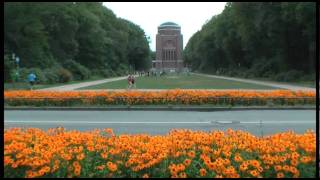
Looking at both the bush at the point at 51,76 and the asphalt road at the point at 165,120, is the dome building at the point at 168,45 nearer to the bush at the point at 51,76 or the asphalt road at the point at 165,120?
the bush at the point at 51,76

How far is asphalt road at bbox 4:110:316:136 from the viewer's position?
14.2m

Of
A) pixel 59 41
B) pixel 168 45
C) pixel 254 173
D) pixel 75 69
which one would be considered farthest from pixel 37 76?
pixel 168 45

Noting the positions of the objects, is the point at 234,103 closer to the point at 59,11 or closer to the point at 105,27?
the point at 59,11

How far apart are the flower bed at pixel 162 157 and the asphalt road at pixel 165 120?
6.94 meters

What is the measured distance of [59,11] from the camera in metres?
63.3

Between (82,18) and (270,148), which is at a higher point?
(82,18)

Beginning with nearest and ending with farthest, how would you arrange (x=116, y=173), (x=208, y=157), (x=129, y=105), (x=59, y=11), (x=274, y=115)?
(x=116, y=173), (x=208, y=157), (x=274, y=115), (x=129, y=105), (x=59, y=11)

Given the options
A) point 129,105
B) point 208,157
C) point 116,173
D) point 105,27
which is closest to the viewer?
point 116,173

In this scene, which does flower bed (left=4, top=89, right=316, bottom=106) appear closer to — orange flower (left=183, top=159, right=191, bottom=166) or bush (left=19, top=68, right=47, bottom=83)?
orange flower (left=183, top=159, right=191, bottom=166)

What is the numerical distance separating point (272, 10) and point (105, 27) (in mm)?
54109

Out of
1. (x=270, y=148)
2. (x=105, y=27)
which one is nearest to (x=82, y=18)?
(x=105, y=27)

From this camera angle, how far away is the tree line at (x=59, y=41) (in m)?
52.3

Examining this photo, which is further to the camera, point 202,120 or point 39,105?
point 39,105

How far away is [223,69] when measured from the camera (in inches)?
4092
